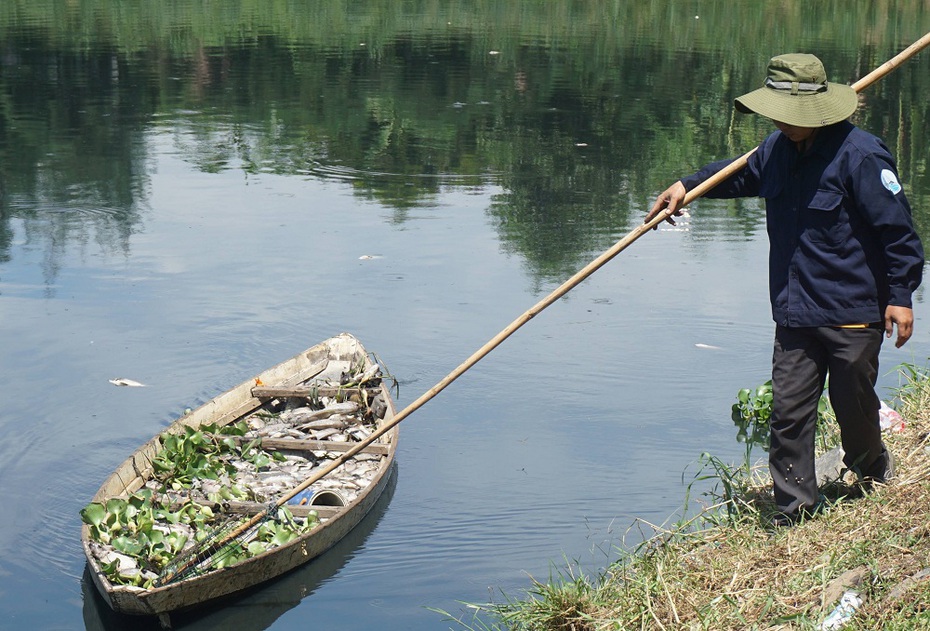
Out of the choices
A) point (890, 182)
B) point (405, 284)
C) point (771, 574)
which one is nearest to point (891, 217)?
point (890, 182)

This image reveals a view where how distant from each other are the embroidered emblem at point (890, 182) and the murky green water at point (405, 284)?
1955mm

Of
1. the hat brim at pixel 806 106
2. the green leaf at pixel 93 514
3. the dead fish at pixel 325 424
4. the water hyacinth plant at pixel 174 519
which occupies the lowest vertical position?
the dead fish at pixel 325 424

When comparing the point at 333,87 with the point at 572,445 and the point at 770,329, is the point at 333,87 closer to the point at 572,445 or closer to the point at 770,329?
the point at 770,329

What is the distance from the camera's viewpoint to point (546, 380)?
7.88 metres

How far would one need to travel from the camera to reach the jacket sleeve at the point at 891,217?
4.07 meters

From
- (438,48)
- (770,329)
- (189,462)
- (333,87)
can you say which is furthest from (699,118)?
(189,462)

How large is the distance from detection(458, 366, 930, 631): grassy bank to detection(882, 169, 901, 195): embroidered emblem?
1.09 meters

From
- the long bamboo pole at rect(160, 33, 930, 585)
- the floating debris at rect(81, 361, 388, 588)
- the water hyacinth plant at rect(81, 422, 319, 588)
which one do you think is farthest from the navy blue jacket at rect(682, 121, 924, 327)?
the water hyacinth plant at rect(81, 422, 319, 588)

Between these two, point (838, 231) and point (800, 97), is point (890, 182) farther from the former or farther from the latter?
point (800, 97)

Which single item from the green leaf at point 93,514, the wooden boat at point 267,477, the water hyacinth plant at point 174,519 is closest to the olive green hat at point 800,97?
the wooden boat at point 267,477

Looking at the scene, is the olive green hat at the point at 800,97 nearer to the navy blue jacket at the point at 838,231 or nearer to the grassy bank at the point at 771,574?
the navy blue jacket at the point at 838,231

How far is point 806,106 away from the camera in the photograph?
4160 millimetres

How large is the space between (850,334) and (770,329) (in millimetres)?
4680

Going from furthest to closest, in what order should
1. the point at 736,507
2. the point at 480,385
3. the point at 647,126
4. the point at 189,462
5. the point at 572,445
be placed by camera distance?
the point at 647,126 → the point at 480,385 → the point at 572,445 → the point at 189,462 → the point at 736,507
